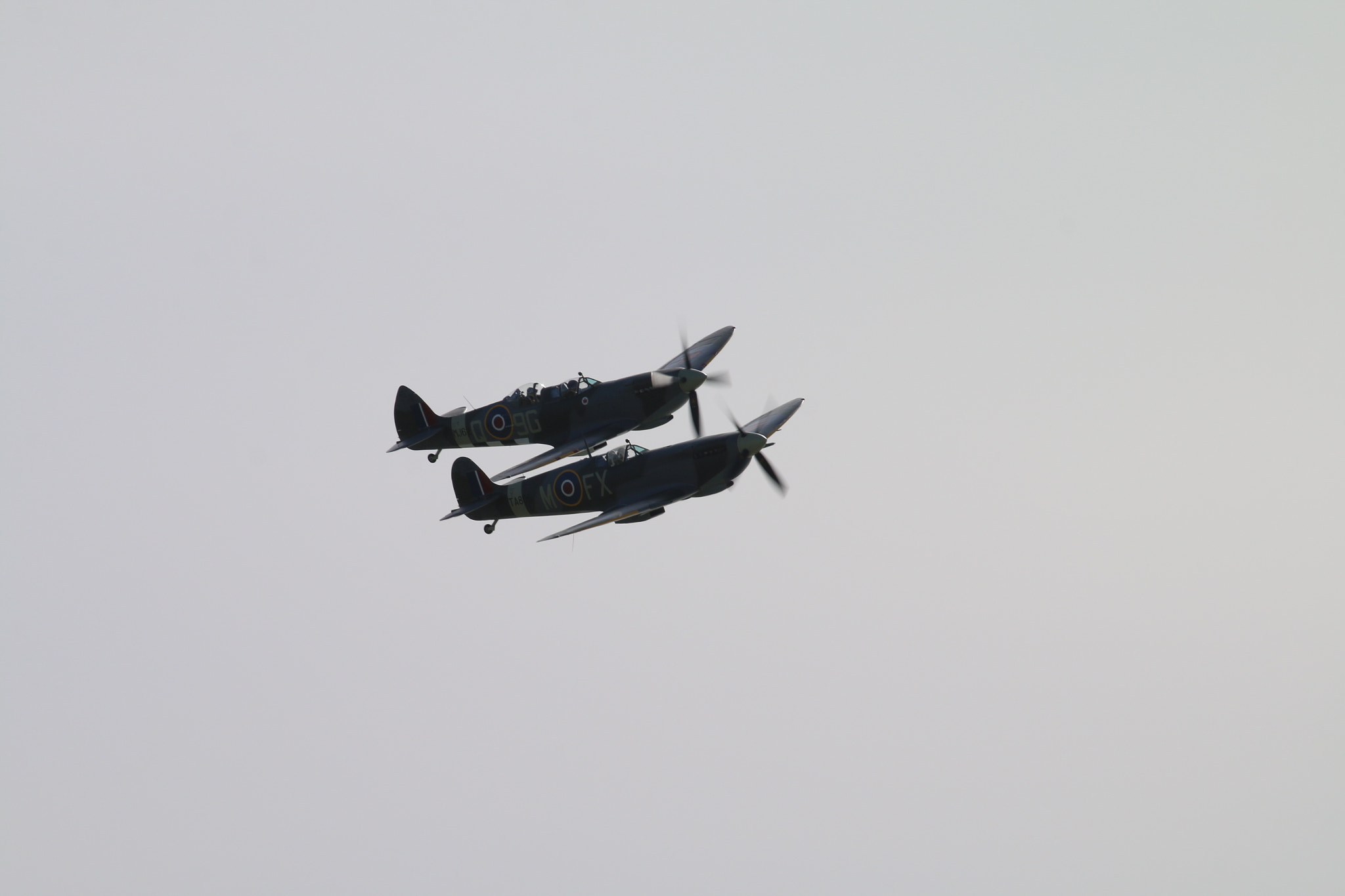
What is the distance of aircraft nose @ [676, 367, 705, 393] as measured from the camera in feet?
175

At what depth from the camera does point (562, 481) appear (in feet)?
168

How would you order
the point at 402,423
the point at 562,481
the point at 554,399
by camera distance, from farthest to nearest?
the point at 402,423
the point at 554,399
the point at 562,481

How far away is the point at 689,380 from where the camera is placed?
53281 millimetres

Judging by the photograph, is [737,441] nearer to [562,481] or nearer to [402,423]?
[562,481]

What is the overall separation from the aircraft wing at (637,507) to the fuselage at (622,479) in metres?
0.12

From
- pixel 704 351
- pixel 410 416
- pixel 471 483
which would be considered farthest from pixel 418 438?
pixel 704 351

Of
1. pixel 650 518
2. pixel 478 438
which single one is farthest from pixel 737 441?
pixel 478 438

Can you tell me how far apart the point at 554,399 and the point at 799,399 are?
9.43 m

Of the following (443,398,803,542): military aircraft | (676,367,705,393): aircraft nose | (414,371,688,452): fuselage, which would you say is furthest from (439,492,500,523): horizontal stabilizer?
(676,367,705,393): aircraft nose

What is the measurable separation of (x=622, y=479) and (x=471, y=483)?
6569mm

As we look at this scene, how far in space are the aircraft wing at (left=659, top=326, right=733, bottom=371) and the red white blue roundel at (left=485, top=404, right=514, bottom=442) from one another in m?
6.48

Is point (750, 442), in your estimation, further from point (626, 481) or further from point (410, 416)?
point (410, 416)

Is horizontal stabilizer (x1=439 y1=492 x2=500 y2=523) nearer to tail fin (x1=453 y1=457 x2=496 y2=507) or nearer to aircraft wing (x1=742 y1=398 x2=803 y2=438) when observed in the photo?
tail fin (x1=453 y1=457 x2=496 y2=507)

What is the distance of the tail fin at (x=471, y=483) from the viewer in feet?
173
